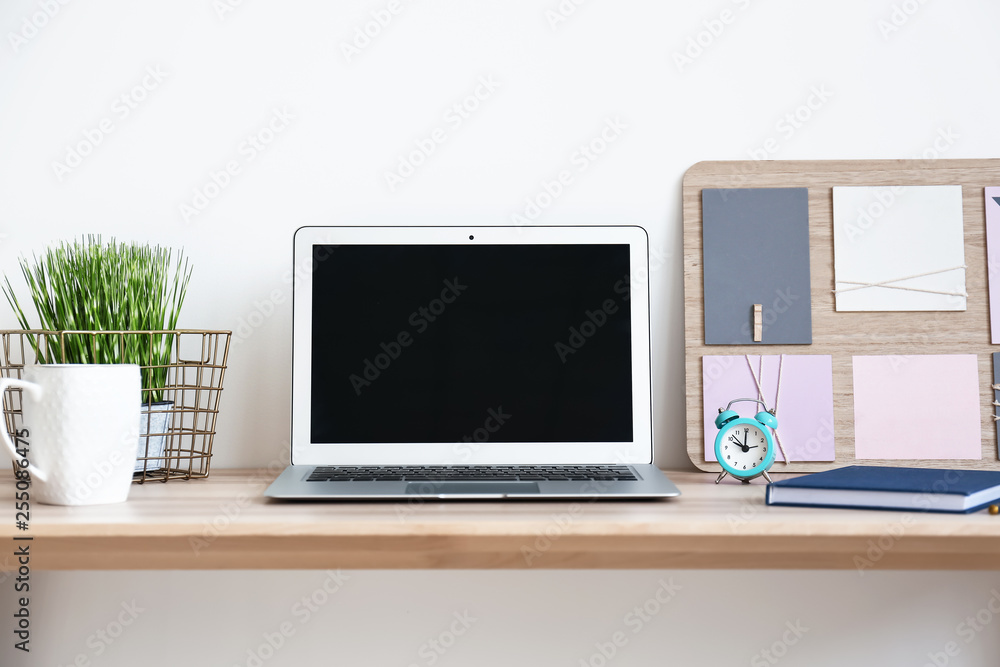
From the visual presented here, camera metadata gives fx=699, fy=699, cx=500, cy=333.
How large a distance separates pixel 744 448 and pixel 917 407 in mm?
295

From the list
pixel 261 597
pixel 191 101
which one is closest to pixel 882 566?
pixel 261 597

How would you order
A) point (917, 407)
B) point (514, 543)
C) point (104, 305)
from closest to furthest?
point (514, 543) → point (104, 305) → point (917, 407)

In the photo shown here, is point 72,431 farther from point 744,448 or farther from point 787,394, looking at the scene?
point 787,394

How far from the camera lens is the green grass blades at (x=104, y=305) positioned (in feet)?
2.78

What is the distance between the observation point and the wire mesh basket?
849mm

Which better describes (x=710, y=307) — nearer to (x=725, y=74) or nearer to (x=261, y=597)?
(x=725, y=74)

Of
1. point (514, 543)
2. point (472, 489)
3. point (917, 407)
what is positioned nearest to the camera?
point (514, 543)

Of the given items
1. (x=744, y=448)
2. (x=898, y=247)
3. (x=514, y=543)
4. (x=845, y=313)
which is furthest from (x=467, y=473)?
(x=898, y=247)

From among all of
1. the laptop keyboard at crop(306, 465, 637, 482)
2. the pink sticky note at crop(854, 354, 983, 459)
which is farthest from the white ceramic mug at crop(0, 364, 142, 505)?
the pink sticky note at crop(854, 354, 983, 459)

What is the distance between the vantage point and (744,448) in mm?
868

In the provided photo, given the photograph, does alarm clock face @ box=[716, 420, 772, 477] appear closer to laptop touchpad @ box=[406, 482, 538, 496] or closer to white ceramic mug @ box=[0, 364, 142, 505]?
laptop touchpad @ box=[406, 482, 538, 496]

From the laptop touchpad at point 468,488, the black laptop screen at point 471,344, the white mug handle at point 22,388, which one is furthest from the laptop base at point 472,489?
Answer: the white mug handle at point 22,388

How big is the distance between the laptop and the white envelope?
12.6 inches

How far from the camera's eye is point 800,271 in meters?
1.00
